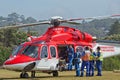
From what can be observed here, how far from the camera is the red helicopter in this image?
22875 millimetres

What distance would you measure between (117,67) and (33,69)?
75.0 ft

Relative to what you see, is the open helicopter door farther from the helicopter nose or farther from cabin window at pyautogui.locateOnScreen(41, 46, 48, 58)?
the helicopter nose

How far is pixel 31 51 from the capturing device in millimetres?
23406

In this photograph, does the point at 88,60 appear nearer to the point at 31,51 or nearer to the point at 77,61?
the point at 77,61

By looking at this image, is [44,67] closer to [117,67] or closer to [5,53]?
[117,67]

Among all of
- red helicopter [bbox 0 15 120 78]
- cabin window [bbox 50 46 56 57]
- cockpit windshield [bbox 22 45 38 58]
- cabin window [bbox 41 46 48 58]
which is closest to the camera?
red helicopter [bbox 0 15 120 78]

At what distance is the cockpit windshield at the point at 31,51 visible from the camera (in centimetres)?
2325

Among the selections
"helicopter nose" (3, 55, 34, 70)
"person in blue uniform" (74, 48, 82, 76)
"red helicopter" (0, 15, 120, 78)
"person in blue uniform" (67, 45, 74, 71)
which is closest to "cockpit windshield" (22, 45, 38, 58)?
"red helicopter" (0, 15, 120, 78)

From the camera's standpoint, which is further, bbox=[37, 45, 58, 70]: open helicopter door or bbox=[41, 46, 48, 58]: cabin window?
bbox=[41, 46, 48, 58]: cabin window

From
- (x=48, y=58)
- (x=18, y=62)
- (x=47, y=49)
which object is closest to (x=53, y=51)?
(x=47, y=49)

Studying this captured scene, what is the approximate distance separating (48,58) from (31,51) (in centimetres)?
115

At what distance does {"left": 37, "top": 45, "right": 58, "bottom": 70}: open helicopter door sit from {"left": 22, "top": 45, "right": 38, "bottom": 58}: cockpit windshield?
1.27 ft

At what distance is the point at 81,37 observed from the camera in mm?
25672

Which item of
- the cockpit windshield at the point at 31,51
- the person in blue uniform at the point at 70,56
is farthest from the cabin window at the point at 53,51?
the cockpit windshield at the point at 31,51
